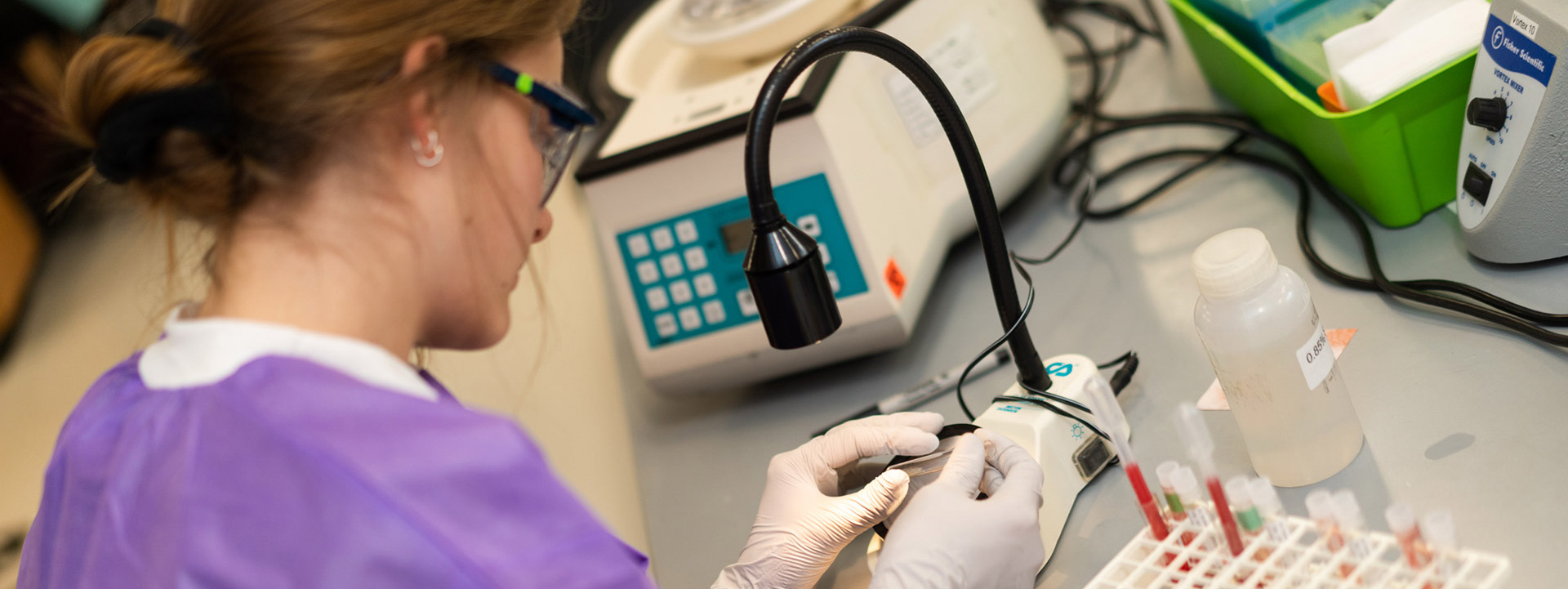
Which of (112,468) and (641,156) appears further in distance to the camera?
(641,156)

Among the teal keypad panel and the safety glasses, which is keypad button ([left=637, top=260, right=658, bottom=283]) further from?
the safety glasses

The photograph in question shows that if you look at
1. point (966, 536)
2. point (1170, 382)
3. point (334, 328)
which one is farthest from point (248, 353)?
point (1170, 382)

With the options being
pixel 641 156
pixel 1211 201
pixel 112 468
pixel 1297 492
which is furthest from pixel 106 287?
pixel 1297 492

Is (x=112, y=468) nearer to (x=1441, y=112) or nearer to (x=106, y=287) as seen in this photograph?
(x=1441, y=112)

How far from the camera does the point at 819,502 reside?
821 millimetres

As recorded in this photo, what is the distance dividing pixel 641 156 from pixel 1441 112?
0.69 m

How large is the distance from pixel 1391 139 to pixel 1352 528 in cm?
44

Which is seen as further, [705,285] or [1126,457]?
[705,285]

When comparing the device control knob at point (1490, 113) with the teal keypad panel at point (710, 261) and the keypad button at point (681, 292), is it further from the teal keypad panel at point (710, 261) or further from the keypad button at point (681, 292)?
the keypad button at point (681, 292)

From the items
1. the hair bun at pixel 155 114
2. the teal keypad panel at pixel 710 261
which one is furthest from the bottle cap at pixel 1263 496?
the hair bun at pixel 155 114

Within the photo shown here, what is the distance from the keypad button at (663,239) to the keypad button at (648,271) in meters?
0.02

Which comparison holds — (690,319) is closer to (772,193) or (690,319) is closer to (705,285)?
(705,285)

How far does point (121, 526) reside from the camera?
59 centimetres

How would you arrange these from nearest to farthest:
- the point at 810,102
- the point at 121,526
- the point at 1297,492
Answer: the point at 121,526
the point at 1297,492
the point at 810,102
